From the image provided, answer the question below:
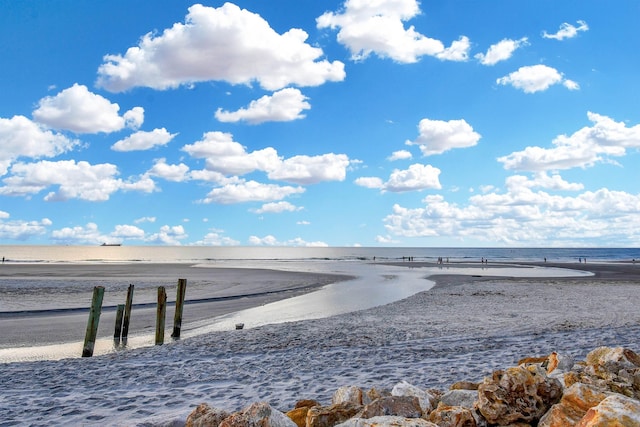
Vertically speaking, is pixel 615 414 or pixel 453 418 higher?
pixel 615 414

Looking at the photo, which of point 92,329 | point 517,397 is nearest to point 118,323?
point 92,329

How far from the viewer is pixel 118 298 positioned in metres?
28.1

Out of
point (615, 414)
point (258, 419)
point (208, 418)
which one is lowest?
point (208, 418)

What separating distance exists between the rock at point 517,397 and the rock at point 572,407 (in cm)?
27

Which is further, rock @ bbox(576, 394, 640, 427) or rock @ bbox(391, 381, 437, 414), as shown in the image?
rock @ bbox(391, 381, 437, 414)

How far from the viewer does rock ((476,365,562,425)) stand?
17.1 feet

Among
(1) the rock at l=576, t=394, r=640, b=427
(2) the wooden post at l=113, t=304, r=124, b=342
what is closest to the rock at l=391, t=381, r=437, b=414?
(1) the rock at l=576, t=394, r=640, b=427

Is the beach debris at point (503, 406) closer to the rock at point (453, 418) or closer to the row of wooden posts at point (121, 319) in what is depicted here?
the rock at point (453, 418)

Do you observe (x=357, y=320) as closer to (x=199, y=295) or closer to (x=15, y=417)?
(x=15, y=417)

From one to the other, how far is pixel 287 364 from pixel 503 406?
6448 mm

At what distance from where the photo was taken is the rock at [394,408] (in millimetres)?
5477

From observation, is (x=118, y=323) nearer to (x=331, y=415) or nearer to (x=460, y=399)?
(x=331, y=415)

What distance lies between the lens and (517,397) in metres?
5.34

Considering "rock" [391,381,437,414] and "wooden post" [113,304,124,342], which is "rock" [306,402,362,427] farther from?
"wooden post" [113,304,124,342]
